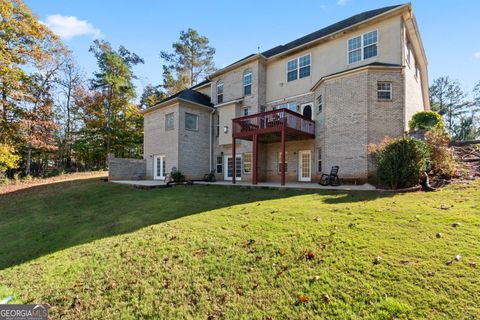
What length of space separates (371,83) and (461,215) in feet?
30.3

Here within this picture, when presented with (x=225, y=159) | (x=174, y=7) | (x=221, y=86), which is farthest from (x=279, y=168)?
(x=174, y=7)

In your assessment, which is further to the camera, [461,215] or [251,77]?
[251,77]

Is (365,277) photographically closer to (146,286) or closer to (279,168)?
(146,286)

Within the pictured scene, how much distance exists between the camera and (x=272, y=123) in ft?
45.1

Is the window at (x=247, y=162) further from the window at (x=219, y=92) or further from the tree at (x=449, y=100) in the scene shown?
the tree at (x=449, y=100)

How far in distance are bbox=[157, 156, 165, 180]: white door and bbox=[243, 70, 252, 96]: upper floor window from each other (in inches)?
330

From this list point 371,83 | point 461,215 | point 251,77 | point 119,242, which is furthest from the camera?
point 251,77

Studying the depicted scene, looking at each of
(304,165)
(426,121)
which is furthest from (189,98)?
(426,121)

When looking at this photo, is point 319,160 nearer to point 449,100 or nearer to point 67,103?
point 67,103

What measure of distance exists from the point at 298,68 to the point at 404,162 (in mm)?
10152

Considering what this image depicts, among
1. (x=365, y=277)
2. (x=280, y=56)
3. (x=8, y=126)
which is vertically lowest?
(x=365, y=277)

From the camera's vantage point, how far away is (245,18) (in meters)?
14.6

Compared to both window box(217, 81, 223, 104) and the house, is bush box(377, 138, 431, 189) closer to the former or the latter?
the house

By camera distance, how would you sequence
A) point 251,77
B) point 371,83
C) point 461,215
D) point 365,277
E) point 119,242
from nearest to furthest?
point 365,277
point 461,215
point 119,242
point 371,83
point 251,77
